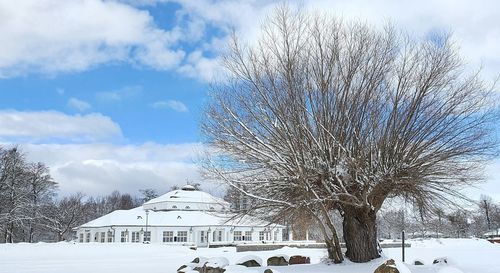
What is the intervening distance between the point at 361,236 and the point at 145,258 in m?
17.9

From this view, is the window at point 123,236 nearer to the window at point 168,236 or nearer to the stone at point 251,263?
the window at point 168,236

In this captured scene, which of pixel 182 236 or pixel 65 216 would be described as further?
pixel 65 216

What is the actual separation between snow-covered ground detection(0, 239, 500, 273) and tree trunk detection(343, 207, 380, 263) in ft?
1.65

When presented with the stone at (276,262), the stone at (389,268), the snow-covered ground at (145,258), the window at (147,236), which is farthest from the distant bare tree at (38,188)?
the stone at (389,268)

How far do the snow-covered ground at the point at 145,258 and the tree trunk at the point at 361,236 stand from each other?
50 centimetres

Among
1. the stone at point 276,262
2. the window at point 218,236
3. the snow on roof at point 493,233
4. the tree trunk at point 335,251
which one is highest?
the tree trunk at point 335,251

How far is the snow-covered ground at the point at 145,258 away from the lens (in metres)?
18.0

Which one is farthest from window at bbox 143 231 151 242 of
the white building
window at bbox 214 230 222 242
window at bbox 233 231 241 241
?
window at bbox 233 231 241 241

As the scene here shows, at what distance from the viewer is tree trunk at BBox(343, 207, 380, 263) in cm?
1767

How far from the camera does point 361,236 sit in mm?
17781

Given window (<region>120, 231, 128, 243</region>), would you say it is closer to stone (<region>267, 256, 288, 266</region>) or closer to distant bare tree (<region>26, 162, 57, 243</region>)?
distant bare tree (<region>26, 162, 57, 243</region>)

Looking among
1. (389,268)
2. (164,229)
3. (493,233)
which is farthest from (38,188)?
(493,233)

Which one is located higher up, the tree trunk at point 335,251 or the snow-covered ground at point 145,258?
the tree trunk at point 335,251

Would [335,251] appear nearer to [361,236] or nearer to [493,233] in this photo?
[361,236]
